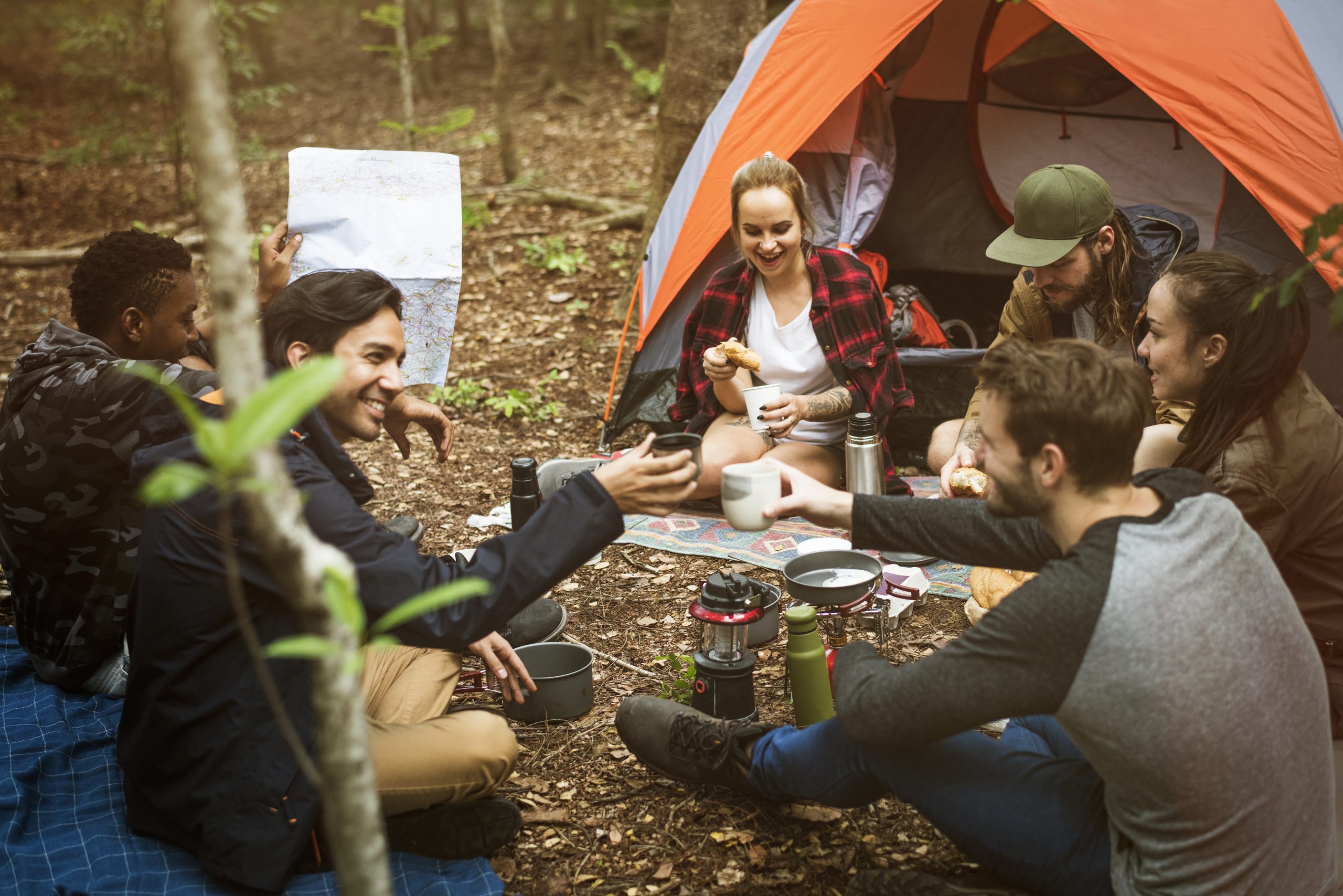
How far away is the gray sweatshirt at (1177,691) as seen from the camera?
169cm

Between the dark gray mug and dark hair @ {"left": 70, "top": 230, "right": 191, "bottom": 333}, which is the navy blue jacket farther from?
dark hair @ {"left": 70, "top": 230, "right": 191, "bottom": 333}

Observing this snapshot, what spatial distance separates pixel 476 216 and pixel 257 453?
6.57m

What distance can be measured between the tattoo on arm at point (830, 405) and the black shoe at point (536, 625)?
4.12ft

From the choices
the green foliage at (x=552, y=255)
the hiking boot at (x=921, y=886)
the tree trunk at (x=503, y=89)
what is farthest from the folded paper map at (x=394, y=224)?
the tree trunk at (x=503, y=89)

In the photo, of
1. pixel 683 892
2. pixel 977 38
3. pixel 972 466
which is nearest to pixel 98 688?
pixel 683 892

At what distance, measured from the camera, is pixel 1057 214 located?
3.48 meters

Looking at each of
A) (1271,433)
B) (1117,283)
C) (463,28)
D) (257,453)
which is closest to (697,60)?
(1117,283)

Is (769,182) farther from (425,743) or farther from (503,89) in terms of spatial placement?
(503,89)

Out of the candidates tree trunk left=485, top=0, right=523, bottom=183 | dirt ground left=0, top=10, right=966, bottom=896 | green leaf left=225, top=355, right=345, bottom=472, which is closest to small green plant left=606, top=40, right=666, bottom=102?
dirt ground left=0, top=10, right=966, bottom=896

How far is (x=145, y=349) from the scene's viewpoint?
301 cm

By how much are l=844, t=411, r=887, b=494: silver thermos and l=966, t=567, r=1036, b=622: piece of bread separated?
1.81 feet

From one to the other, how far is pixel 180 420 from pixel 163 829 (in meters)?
0.90

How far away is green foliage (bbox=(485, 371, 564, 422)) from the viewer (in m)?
5.35

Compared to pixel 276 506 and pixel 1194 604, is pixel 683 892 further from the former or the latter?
pixel 276 506
